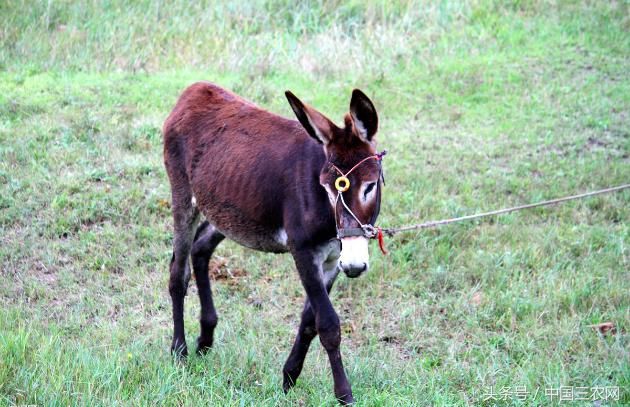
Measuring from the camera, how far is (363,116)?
3924mm

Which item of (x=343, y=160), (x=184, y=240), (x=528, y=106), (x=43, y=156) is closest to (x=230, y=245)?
(x=184, y=240)

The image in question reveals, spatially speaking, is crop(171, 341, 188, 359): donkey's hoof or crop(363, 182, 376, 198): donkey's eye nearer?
crop(363, 182, 376, 198): donkey's eye

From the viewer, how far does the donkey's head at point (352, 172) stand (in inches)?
146

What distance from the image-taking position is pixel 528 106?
30.3 ft

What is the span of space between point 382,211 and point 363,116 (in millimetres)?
3049

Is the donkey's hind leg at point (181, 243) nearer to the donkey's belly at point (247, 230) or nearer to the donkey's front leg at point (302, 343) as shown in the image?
the donkey's belly at point (247, 230)

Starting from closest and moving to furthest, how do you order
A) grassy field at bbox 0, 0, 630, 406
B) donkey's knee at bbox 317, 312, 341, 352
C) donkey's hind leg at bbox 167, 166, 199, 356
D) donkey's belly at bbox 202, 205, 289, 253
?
Answer: donkey's knee at bbox 317, 312, 341, 352 → donkey's belly at bbox 202, 205, 289, 253 → grassy field at bbox 0, 0, 630, 406 → donkey's hind leg at bbox 167, 166, 199, 356

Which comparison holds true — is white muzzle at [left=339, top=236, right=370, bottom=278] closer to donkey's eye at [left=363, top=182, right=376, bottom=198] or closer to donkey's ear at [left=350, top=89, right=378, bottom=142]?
donkey's eye at [left=363, top=182, right=376, bottom=198]

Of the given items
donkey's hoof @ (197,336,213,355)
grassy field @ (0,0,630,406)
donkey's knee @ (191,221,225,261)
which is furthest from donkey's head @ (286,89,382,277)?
donkey's hoof @ (197,336,213,355)

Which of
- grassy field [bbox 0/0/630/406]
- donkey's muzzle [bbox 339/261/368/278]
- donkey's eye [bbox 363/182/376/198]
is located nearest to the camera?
donkey's muzzle [bbox 339/261/368/278]

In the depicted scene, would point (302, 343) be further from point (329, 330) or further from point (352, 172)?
point (352, 172)

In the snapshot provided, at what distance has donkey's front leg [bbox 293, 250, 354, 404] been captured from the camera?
158 inches

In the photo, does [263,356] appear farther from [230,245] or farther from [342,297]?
[230,245]

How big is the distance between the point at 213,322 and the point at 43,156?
11.9 ft
